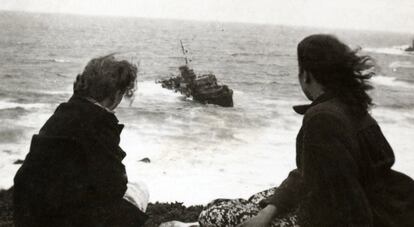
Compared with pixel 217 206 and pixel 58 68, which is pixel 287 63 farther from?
pixel 217 206

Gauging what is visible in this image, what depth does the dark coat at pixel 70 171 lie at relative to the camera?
232 centimetres

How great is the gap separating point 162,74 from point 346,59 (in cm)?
2668

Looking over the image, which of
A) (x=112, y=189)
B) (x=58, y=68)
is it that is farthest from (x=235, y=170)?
(x=58, y=68)

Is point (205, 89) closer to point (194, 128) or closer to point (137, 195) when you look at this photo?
point (194, 128)

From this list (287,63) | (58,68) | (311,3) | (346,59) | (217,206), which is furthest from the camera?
(287,63)

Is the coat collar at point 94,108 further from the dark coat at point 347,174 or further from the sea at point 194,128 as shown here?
the dark coat at point 347,174

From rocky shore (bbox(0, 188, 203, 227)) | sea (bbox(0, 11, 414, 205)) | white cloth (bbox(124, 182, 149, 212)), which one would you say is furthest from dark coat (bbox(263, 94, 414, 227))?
rocky shore (bbox(0, 188, 203, 227))

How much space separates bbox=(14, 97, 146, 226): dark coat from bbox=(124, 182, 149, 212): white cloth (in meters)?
0.31

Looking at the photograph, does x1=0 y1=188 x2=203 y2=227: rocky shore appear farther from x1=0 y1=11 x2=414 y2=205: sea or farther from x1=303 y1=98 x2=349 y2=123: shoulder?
x1=303 y1=98 x2=349 y2=123: shoulder

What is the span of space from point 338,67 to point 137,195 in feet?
5.27

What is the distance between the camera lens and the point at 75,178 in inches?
92.6

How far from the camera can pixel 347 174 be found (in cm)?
169

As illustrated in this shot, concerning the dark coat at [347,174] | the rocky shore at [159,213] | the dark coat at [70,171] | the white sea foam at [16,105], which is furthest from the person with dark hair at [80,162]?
the white sea foam at [16,105]

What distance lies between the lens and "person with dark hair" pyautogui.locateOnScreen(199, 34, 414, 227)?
67.2 inches
